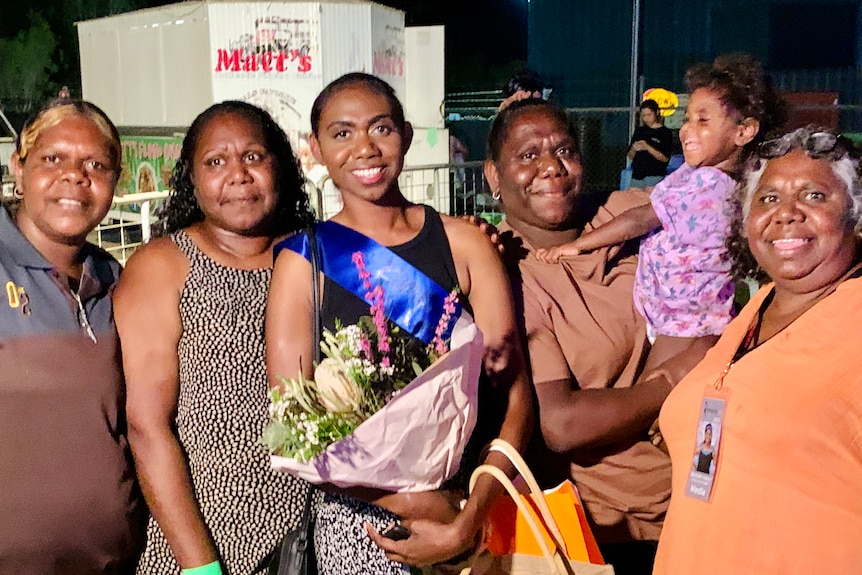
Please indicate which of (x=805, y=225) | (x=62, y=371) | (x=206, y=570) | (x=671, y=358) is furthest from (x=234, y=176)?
(x=805, y=225)

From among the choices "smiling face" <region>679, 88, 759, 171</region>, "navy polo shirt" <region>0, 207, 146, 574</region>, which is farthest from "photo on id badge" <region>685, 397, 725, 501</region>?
"navy polo shirt" <region>0, 207, 146, 574</region>

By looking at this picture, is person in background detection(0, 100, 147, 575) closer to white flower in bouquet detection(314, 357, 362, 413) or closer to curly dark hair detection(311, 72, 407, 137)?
curly dark hair detection(311, 72, 407, 137)

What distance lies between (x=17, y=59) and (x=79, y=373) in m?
24.7

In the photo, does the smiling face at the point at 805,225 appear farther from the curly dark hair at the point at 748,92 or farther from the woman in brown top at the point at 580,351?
the curly dark hair at the point at 748,92

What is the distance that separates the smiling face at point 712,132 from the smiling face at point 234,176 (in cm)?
161

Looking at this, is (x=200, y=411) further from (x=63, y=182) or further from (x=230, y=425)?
(x=63, y=182)

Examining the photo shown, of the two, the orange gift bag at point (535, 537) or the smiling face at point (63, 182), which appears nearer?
the orange gift bag at point (535, 537)

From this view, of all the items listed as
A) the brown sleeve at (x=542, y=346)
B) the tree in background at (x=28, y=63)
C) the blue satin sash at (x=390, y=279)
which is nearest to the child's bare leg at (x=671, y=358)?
the brown sleeve at (x=542, y=346)

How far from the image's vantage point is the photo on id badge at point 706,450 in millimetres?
1840

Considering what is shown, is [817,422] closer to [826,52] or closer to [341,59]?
[341,59]

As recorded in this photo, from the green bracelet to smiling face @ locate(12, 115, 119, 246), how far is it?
0.99 meters

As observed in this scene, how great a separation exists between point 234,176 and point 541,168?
91 centimetres

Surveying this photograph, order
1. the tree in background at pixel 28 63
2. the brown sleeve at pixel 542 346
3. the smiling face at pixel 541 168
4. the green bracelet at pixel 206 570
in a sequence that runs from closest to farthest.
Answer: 1. the green bracelet at pixel 206 570
2. the brown sleeve at pixel 542 346
3. the smiling face at pixel 541 168
4. the tree in background at pixel 28 63

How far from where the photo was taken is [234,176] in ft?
7.67
